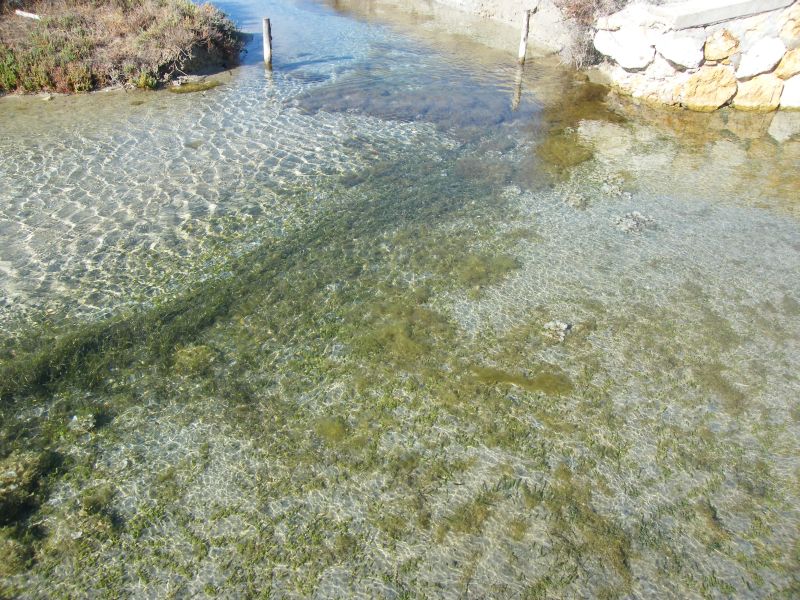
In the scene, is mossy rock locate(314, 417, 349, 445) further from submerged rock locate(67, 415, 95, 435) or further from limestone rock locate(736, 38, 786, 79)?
limestone rock locate(736, 38, 786, 79)

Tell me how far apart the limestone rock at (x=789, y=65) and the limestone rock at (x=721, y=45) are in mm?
1230

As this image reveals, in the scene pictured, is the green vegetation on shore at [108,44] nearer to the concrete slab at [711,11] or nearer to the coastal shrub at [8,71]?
the coastal shrub at [8,71]

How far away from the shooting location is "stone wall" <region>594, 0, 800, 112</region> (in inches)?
583

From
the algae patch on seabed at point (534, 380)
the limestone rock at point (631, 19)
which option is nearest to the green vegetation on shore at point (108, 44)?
the limestone rock at point (631, 19)

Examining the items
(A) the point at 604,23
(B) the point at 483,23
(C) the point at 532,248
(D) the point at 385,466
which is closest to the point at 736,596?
(D) the point at 385,466

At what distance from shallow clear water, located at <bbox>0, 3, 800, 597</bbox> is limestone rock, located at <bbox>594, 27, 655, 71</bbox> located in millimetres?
4886

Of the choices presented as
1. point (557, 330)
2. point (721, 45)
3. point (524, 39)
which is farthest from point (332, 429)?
point (524, 39)

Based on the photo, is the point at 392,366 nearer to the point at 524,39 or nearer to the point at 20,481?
the point at 20,481

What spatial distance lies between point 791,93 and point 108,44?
20294 mm

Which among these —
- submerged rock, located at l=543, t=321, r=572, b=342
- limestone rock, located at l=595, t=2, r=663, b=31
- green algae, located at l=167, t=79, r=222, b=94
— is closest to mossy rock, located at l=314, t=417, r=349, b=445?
submerged rock, located at l=543, t=321, r=572, b=342

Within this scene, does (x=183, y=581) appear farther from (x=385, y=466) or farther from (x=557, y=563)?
(x=557, y=563)

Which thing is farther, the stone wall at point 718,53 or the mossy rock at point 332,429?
the stone wall at point 718,53

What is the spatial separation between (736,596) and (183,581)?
15.7 feet

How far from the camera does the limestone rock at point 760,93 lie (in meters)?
15.3
